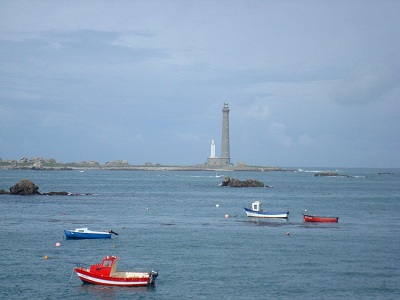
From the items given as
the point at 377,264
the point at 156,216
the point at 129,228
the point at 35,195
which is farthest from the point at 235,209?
the point at 377,264

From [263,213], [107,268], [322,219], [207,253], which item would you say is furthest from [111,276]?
[263,213]

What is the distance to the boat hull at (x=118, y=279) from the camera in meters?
40.8

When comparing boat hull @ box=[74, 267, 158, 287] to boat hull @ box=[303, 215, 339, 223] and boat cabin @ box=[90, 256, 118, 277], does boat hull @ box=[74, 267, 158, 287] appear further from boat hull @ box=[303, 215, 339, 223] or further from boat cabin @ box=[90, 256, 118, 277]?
boat hull @ box=[303, 215, 339, 223]

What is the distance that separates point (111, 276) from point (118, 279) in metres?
0.58

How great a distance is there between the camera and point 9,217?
7912cm

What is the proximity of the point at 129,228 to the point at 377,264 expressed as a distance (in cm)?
3046

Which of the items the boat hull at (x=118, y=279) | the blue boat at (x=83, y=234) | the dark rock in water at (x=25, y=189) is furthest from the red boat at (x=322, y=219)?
the dark rock in water at (x=25, y=189)

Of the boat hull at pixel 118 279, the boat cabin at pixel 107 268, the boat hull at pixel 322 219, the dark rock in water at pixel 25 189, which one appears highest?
the dark rock in water at pixel 25 189

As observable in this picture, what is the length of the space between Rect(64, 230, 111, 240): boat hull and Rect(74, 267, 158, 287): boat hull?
19.5 metres

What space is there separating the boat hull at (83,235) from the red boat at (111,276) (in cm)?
1938

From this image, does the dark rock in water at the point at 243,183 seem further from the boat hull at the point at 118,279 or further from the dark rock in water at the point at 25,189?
the boat hull at the point at 118,279

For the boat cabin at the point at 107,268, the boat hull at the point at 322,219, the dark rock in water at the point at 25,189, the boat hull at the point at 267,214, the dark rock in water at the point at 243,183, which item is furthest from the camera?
the dark rock in water at the point at 243,183

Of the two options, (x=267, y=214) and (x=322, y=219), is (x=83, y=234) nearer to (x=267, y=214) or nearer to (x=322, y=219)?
(x=267, y=214)

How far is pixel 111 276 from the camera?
1639 inches
